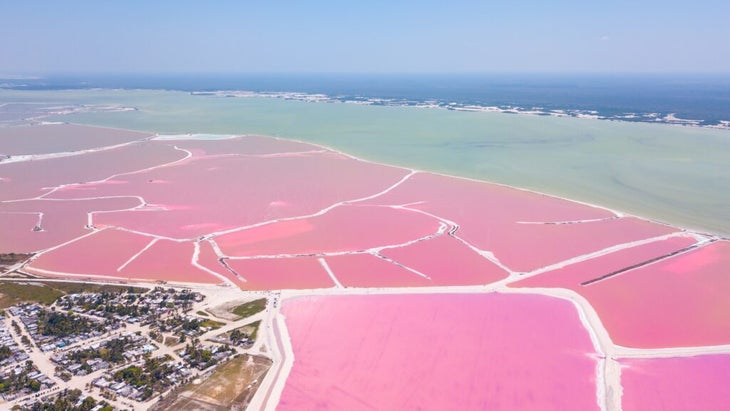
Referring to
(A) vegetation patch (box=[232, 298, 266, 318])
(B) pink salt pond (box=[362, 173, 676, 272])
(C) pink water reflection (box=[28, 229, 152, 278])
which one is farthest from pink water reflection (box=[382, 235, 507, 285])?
(C) pink water reflection (box=[28, 229, 152, 278])

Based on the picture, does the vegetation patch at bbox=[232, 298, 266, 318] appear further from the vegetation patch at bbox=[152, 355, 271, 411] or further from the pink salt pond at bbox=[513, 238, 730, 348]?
the pink salt pond at bbox=[513, 238, 730, 348]

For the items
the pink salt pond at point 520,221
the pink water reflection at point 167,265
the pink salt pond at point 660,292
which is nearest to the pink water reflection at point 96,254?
the pink water reflection at point 167,265

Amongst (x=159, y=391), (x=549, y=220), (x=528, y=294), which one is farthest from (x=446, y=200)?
(x=159, y=391)

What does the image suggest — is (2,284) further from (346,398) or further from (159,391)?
(346,398)

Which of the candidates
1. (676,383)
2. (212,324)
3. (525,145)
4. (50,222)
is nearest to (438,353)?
(676,383)

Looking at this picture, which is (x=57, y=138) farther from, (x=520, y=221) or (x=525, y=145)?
(x=520, y=221)
